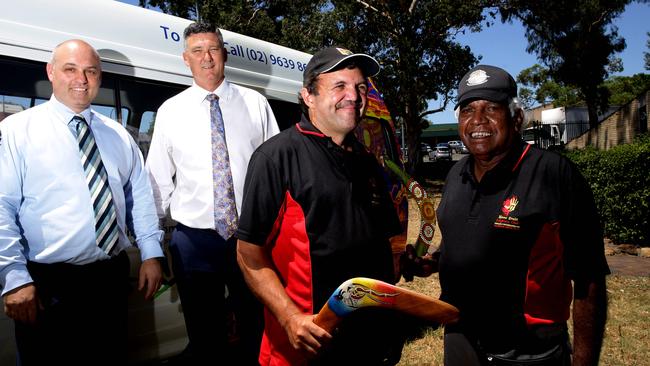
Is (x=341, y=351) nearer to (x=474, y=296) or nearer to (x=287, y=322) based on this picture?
(x=287, y=322)

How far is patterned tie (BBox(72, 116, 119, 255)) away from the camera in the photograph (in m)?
2.29

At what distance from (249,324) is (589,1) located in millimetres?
27601

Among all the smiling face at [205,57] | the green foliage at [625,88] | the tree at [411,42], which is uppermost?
the green foliage at [625,88]

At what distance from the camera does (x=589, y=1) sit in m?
24.6

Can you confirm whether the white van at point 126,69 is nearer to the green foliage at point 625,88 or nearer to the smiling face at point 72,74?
the smiling face at point 72,74

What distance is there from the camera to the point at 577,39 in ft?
90.6

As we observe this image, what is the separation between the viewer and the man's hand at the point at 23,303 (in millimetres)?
2008

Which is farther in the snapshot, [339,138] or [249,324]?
[249,324]

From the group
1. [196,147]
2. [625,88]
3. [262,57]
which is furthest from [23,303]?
[625,88]

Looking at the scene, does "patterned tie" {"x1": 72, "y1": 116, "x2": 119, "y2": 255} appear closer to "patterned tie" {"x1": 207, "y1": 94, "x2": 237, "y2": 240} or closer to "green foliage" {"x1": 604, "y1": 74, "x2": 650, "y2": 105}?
"patterned tie" {"x1": 207, "y1": 94, "x2": 237, "y2": 240}

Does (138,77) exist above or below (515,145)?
above

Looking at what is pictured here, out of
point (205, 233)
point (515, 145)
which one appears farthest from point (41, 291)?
point (515, 145)

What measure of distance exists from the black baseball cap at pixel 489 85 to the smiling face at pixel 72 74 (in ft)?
5.86

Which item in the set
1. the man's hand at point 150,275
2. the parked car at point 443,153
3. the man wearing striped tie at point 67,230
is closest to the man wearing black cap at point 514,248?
the man's hand at point 150,275
